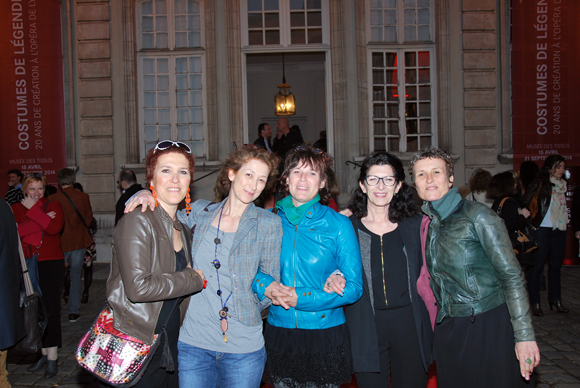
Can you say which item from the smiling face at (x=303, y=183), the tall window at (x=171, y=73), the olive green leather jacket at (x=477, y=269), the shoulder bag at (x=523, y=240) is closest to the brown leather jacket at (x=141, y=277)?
the smiling face at (x=303, y=183)

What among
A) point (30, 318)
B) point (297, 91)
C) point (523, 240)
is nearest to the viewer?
point (30, 318)

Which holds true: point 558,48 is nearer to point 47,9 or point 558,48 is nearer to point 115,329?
point 115,329

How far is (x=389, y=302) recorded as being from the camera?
244cm

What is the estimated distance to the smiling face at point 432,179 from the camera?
2402 millimetres

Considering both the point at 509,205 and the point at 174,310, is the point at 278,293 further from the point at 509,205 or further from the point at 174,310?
the point at 509,205

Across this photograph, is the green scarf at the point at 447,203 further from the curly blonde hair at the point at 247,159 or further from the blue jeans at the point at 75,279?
the blue jeans at the point at 75,279

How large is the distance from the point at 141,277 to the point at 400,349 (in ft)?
4.92

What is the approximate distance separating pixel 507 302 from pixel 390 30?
8.39m

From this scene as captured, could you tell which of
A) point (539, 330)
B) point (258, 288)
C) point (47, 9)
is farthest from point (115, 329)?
point (47, 9)

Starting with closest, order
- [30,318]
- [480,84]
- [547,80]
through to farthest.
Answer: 1. [30,318]
2. [547,80]
3. [480,84]

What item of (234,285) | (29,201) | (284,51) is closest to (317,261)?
(234,285)

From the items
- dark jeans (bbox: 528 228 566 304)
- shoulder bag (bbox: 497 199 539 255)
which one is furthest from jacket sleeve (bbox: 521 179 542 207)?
shoulder bag (bbox: 497 199 539 255)

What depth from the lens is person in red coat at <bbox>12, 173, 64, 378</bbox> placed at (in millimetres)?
3979

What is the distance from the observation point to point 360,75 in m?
9.04
